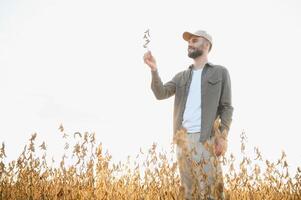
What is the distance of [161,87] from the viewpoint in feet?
11.4

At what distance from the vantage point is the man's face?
356 centimetres

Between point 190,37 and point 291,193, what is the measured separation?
1.88 m

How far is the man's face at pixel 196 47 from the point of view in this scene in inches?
140

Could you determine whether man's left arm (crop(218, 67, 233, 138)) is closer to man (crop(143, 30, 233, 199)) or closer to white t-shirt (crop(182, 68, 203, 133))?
man (crop(143, 30, 233, 199))

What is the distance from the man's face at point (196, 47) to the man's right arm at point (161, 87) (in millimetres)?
372

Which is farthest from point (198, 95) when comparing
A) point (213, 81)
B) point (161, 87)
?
point (161, 87)

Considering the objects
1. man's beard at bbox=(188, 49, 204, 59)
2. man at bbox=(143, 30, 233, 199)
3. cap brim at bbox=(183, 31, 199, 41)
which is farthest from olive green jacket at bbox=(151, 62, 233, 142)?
cap brim at bbox=(183, 31, 199, 41)

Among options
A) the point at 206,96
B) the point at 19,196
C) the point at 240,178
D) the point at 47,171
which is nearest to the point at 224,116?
the point at 206,96

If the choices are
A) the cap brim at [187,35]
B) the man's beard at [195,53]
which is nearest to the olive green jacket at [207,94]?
the man's beard at [195,53]

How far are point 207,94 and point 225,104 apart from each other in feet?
0.68

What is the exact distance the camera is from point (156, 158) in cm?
312

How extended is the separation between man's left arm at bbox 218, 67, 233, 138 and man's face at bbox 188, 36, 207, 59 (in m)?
0.33

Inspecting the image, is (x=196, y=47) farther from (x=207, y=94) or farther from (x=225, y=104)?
(x=225, y=104)

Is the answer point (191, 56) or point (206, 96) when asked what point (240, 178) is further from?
point (191, 56)
